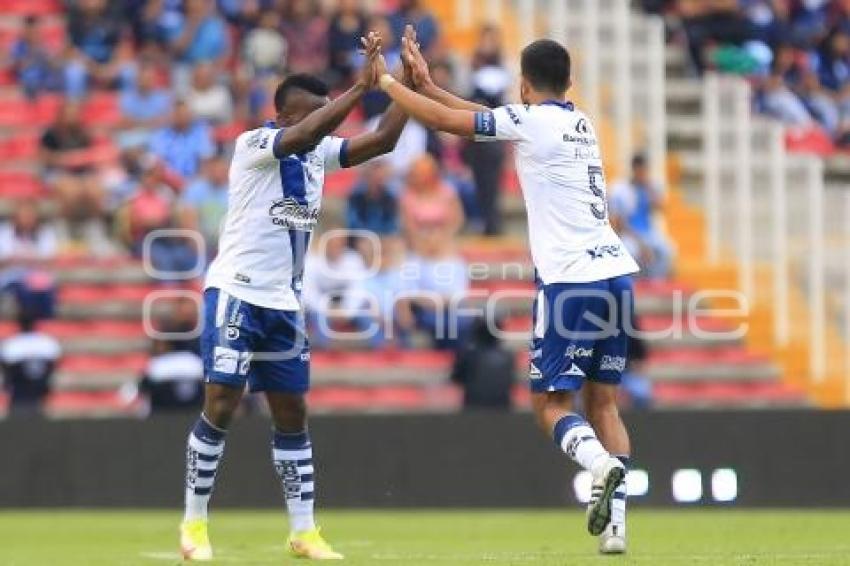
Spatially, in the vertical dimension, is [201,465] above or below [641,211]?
below

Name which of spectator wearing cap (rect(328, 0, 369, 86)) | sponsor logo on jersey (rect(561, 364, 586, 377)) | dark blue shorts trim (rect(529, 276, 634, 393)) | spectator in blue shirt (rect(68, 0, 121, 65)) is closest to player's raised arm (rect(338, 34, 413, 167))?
dark blue shorts trim (rect(529, 276, 634, 393))

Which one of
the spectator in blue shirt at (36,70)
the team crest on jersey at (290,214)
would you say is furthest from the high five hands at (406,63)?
the spectator in blue shirt at (36,70)

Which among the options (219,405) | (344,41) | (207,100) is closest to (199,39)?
(207,100)

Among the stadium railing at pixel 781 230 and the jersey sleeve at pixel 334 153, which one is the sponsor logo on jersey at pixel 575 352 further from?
the stadium railing at pixel 781 230

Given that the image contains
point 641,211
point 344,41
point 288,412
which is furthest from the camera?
point 344,41

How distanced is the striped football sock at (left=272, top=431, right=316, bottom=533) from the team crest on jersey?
1262mm

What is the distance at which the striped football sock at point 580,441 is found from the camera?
12539 millimetres

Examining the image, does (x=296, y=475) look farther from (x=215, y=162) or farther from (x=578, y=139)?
(x=215, y=162)

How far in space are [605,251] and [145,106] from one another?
13545mm

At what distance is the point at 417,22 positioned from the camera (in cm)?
2667

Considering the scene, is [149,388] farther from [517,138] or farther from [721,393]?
[517,138]

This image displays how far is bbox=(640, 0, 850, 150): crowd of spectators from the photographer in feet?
86.9

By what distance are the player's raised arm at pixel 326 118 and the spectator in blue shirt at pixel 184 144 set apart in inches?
454

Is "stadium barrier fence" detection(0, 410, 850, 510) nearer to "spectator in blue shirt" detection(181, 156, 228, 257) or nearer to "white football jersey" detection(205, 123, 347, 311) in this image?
"spectator in blue shirt" detection(181, 156, 228, 257)
